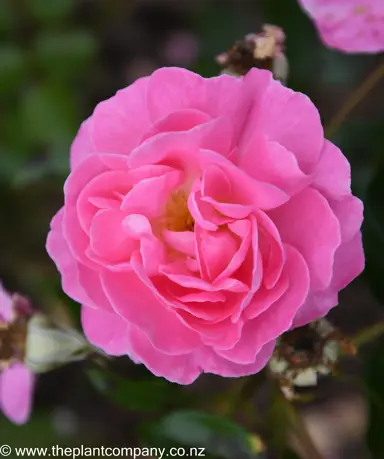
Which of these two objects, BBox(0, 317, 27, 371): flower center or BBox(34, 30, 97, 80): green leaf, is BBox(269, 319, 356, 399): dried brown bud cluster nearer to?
BBox(0, 317, 27, 371): flower center

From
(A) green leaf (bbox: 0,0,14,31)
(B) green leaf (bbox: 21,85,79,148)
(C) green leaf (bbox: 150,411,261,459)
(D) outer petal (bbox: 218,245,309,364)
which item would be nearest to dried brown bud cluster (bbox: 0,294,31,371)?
(C) green leaf (bbox: 150,411,261,459)

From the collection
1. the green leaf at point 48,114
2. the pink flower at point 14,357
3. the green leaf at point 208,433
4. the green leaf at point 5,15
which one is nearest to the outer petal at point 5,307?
the pink flower at point 14,357

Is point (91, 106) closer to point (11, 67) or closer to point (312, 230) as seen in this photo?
point (11, 67)

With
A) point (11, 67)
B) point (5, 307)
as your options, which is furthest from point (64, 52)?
point (5, 307)

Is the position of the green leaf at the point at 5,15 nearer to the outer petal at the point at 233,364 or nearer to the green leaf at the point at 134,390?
the green leaf at the point at 134,390

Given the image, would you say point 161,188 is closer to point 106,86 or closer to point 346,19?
point 346,19

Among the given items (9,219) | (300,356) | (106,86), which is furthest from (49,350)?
(106,86)
